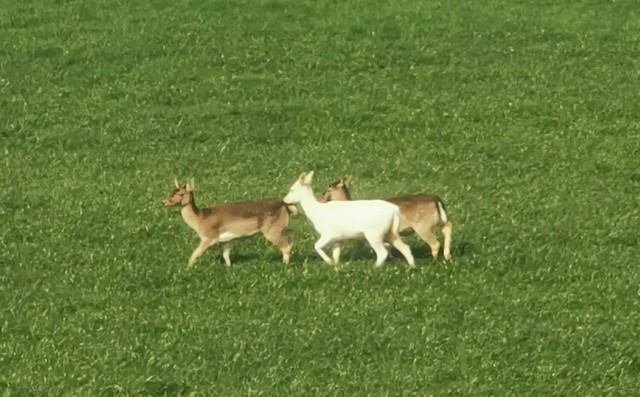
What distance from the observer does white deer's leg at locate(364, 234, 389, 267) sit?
1416 centimetres

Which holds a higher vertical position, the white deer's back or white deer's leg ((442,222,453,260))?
the white deer's back

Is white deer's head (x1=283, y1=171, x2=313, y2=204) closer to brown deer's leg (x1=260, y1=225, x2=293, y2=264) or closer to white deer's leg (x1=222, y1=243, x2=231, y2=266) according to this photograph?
brown deer's leg (x1=260, y1=225, x2=293, y2=264)

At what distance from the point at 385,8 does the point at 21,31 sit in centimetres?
746

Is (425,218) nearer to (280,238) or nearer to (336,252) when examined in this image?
(336,252)

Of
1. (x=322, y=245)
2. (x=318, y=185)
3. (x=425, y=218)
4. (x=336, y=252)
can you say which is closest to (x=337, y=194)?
(x=336, y=252)

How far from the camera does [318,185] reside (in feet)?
64.4

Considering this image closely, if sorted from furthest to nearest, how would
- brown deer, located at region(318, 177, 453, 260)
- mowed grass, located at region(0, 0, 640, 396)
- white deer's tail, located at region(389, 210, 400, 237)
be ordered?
brown deer, located at region(318, 177, 453, 260) → white deer's tail, located at region(389, 210, 400, 237) → mowed grass, located at region(0, 0, 640, 396)

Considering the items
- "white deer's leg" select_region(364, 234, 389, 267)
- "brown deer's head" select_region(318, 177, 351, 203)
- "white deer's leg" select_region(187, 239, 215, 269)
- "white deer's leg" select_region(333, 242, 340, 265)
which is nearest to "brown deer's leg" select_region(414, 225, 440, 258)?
"white deer's leg" select_region(364, 234, 389, 267)

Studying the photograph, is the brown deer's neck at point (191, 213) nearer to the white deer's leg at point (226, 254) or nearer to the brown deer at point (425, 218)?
the white deer's leg at point (226, 254)

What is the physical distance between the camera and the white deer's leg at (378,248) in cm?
1416

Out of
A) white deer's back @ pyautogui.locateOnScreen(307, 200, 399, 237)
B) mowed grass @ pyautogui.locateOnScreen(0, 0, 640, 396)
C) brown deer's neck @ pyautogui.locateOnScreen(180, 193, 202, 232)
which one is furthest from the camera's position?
brown deer's neck @ pyautogui.locateOnScreen(180, 193, 202, 232)

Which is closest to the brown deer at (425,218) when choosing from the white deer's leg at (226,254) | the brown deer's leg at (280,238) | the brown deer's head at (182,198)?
the brown deer's leg at (280,238)

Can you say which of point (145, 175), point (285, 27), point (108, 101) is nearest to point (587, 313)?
point (145, 175)

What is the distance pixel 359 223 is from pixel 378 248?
36 cm
